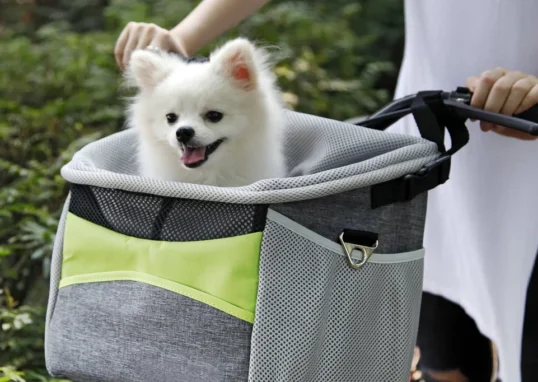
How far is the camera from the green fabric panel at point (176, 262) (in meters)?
0.98

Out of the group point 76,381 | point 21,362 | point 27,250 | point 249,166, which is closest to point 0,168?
point 27,250

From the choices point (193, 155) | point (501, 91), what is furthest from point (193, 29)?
point (501, 91)

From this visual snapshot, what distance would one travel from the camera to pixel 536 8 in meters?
1.32

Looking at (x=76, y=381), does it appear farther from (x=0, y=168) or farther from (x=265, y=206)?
(x=0, y=168)

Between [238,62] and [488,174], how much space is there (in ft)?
1.82

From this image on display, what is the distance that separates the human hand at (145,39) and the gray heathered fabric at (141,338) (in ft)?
1.87

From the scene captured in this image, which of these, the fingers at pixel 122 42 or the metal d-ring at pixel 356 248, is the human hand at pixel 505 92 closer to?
the metal d-ring at pixel 356 248

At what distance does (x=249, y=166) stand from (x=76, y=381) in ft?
1.83

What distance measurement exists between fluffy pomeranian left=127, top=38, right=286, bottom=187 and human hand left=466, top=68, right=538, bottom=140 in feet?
1.41

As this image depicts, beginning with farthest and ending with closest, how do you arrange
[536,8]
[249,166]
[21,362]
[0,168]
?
[0,168] < [21,362] < [249,166] < [536,8]

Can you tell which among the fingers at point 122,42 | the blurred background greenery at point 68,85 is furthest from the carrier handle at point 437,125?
the blurred background greenery at point 68,85

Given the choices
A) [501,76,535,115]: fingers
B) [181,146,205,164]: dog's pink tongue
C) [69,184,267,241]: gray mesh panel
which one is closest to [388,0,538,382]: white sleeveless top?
[501,76,535,115]: fingers

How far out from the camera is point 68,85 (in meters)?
3.24

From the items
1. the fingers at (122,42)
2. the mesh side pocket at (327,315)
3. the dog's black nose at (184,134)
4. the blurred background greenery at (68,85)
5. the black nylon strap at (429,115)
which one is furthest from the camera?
the blurred background greenery at (68,85)
